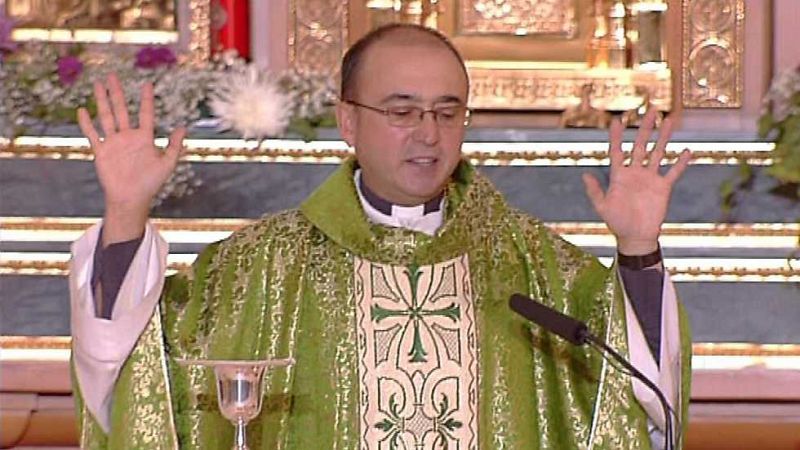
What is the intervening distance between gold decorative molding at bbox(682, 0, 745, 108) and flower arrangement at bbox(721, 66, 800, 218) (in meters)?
1.38

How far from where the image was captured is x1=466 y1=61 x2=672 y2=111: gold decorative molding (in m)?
6.71

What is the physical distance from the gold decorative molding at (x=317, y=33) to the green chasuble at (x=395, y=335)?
279 centimetres

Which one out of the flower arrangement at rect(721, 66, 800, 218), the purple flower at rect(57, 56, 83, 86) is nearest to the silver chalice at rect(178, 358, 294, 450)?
the purple flower at rect(57, 56, 83, 86)

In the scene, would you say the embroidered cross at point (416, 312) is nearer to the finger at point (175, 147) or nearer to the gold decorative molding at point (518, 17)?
the finger at point (175, 147)

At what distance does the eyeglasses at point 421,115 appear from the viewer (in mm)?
3693

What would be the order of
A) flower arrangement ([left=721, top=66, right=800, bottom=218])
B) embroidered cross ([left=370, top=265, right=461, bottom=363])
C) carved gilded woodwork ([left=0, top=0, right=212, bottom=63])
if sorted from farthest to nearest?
carved gilded woodwork ([left=0, top=0, right=212, bottom=63]) → flower arrangement ([left=721, top=66, right=800, bottom=218]) → embroidered cross ([left=370, top=265, right=461, bottom=363])

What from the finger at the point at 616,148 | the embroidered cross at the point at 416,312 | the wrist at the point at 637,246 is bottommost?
the embroidered cross at the point at 416,312

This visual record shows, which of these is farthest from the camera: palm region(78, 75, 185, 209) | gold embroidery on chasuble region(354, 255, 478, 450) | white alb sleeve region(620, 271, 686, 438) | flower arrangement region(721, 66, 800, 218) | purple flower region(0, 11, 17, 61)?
purple flower region(0, 11, 17, 61)

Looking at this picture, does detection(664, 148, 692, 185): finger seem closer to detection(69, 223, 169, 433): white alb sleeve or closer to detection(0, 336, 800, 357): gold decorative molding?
detection(69, 223, 169, 433): white alb sleeve

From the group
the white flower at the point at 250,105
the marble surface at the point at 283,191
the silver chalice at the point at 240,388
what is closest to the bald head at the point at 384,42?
the silver chalice at the point at 240,388

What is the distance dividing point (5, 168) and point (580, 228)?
5.16ft

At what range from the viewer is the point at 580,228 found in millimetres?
5355

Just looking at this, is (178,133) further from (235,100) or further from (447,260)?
(235,100)

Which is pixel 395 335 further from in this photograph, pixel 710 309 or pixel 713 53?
pixel 713 53
